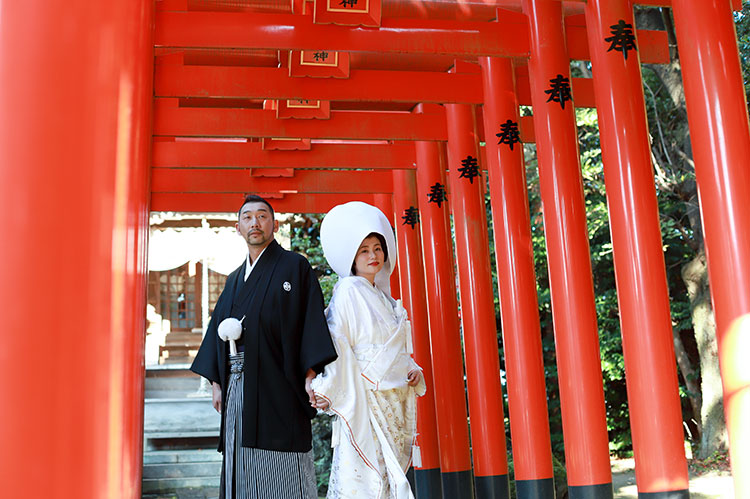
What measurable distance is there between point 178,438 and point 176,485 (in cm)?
186

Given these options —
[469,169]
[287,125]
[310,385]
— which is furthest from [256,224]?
[469,169]

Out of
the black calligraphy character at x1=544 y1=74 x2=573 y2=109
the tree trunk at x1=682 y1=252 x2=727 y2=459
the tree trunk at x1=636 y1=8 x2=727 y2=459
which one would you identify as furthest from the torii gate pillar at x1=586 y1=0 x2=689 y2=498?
the tree trunk at x1=682 y1=252 x2=727 y2=459

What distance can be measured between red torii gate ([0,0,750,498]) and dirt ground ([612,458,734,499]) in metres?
3.03

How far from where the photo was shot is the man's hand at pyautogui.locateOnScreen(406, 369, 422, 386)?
472 centimetres

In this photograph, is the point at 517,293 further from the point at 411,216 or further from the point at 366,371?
the point at 411,216

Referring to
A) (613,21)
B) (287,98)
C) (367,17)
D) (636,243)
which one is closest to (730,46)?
(613,21)

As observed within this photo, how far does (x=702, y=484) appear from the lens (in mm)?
9695

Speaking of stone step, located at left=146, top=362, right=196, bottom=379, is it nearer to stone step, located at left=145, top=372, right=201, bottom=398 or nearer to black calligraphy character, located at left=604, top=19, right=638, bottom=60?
stone step, located at left=145, top=372, right=201, bottom=398

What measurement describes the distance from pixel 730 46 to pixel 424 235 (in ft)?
14.3

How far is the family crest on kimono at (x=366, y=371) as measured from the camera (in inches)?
173

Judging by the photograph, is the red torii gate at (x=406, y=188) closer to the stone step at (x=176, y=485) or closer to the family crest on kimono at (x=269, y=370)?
the family crest on kimono at (x=269, y=370)

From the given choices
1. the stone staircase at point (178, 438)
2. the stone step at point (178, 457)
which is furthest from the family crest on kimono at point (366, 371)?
the stone step at point (178, 457)

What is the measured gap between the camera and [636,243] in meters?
4.84

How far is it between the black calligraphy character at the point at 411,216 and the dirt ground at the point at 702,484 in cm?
421
